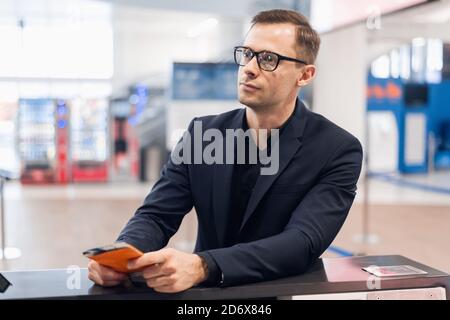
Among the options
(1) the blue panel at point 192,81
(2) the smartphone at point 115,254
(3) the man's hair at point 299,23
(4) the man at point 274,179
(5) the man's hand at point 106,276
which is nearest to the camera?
(2) the smartphone at point 115,254

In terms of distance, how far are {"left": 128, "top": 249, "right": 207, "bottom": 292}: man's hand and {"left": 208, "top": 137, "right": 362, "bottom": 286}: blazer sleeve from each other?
11 cm

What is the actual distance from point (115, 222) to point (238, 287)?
266 inches

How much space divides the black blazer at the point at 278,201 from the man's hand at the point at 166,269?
136 mm

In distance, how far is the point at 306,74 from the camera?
6.97 feet

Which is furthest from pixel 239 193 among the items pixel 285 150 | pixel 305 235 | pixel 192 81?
pixel 192 81

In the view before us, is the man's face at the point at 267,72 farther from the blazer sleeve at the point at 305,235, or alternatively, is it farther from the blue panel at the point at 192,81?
the blue panel at the point at 192,81

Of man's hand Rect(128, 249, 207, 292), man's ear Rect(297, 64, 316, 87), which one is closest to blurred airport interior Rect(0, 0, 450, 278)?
man's ear Rect(297, 64, 316, 87)

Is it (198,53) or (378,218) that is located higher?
(198,53)

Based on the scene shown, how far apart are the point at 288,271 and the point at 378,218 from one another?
7235 mm

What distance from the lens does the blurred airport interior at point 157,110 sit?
6.85 meters

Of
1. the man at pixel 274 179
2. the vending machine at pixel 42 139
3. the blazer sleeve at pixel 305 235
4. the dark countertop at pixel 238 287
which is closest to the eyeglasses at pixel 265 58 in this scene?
the man at pixel 274 179
